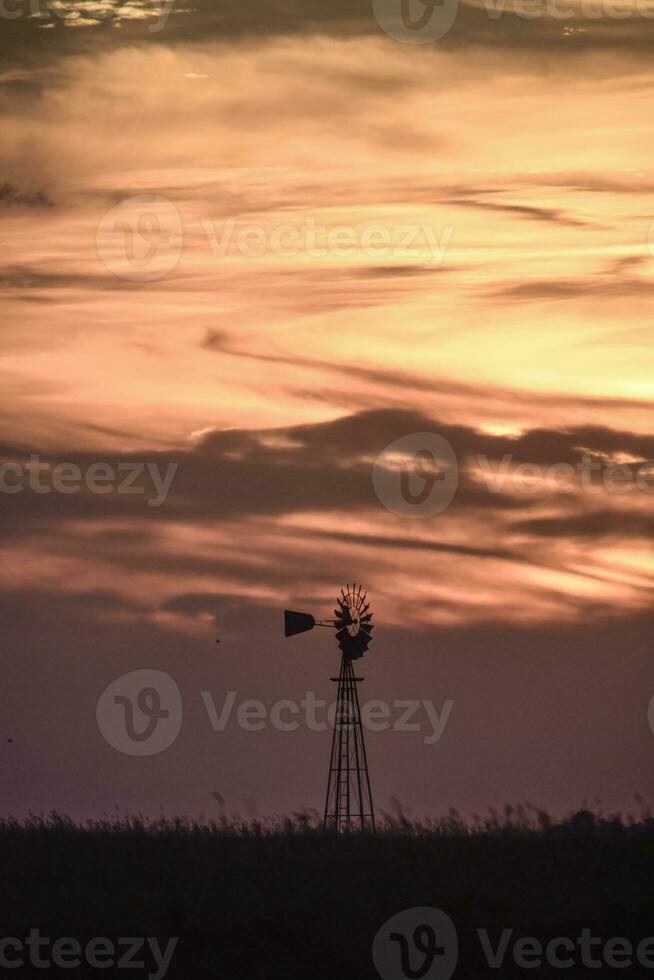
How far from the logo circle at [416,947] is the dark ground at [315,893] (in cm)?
8

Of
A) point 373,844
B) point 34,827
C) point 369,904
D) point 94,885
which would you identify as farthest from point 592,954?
point 34,827

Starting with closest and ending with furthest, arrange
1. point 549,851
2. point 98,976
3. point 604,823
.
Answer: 1. point 98,976
2. point 549,851
3. point 604,823

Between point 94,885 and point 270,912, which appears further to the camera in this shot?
point 94,885

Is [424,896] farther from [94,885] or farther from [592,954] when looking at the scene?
[94,885]

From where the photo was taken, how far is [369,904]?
22453mm

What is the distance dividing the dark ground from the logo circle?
0.26ft

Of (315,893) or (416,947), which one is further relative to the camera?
(315,893)

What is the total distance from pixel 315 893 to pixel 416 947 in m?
1.96

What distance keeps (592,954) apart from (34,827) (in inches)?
418

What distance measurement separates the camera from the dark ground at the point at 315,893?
840 inches

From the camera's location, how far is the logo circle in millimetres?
21297

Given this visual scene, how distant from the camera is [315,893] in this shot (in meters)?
22.8

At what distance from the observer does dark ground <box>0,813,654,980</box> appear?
2134 centimetres

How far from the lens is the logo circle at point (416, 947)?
69.9 feet
